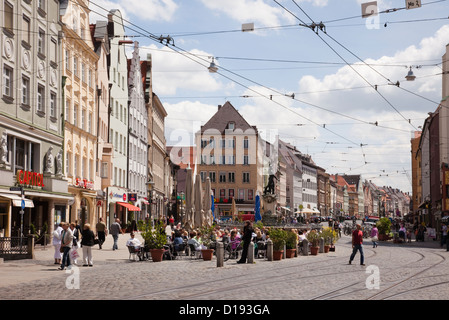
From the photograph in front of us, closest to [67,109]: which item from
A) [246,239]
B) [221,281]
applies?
[246,239]

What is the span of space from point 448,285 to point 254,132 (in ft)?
301

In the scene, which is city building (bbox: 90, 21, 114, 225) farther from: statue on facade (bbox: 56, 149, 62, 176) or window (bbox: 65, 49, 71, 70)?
statue on facade (bbox: 56, 149, 62, 176)

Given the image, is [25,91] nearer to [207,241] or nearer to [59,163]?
[59,163]

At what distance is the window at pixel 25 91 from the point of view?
3297cm

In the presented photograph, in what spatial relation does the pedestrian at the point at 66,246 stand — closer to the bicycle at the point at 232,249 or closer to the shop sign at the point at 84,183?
the bicycle at the point at 232,249

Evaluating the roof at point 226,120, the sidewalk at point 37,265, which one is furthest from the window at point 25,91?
the roof at point 226,120

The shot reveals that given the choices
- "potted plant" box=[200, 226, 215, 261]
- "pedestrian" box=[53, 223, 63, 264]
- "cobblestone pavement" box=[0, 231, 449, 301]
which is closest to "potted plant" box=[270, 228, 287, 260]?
"cobblestone pavement" box=[0, 231, 449, 301]

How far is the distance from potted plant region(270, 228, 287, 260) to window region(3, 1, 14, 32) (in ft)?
49.1

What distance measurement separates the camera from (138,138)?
68562 millimetres

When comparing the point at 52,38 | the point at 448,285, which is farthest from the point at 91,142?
the point at 448,285

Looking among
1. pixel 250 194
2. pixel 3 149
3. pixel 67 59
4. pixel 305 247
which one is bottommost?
pixel 305 247

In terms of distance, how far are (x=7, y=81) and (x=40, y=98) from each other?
454 centimetres

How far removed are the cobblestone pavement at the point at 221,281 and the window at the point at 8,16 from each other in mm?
11301

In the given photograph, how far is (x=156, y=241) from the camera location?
2572cm
